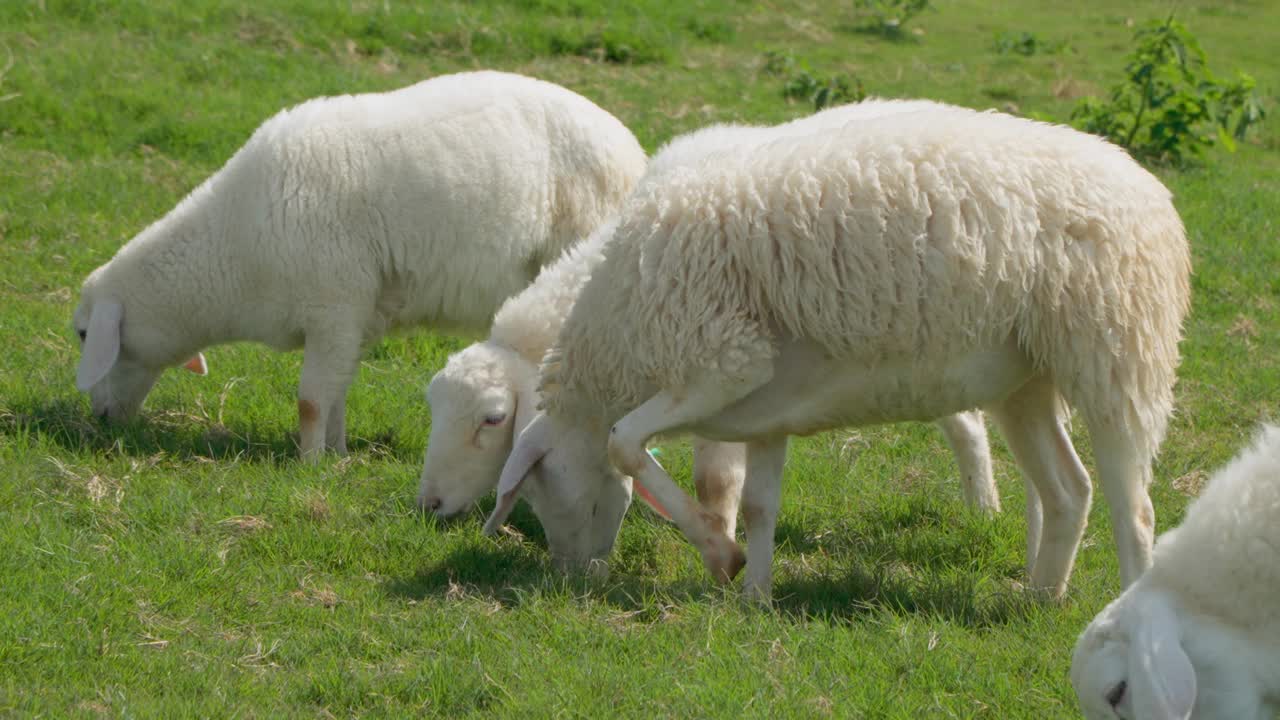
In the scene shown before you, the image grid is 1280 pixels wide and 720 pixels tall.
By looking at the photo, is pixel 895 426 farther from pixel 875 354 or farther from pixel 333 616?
pixel 333 616

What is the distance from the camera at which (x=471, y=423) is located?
553 cm

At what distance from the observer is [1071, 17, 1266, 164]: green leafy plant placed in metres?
11.1

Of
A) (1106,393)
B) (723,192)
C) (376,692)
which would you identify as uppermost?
(723,192)

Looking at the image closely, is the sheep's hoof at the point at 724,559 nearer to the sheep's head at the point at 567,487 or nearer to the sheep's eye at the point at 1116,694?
the sheep's head at the point at 567,487

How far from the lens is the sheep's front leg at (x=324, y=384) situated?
20.7ft

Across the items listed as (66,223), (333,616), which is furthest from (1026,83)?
(333,616)

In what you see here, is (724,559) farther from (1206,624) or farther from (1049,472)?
(1206,624)

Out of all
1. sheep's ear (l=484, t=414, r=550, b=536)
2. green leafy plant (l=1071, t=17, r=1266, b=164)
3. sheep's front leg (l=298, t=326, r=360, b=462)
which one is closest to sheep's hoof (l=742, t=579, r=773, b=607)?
sheep's ear (l=484, t=414, r=550, b=536)

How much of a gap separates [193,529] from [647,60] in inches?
377

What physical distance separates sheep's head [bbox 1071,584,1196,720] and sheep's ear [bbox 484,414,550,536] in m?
2.25

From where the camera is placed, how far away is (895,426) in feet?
22.8

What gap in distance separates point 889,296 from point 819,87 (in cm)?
852

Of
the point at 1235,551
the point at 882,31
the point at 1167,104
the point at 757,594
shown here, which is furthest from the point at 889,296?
the point at 882,31

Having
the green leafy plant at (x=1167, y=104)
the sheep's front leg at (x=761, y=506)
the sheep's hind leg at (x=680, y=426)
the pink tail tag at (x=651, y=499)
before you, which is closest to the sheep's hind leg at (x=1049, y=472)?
the sheep's front leg at (x=761, y=506)
